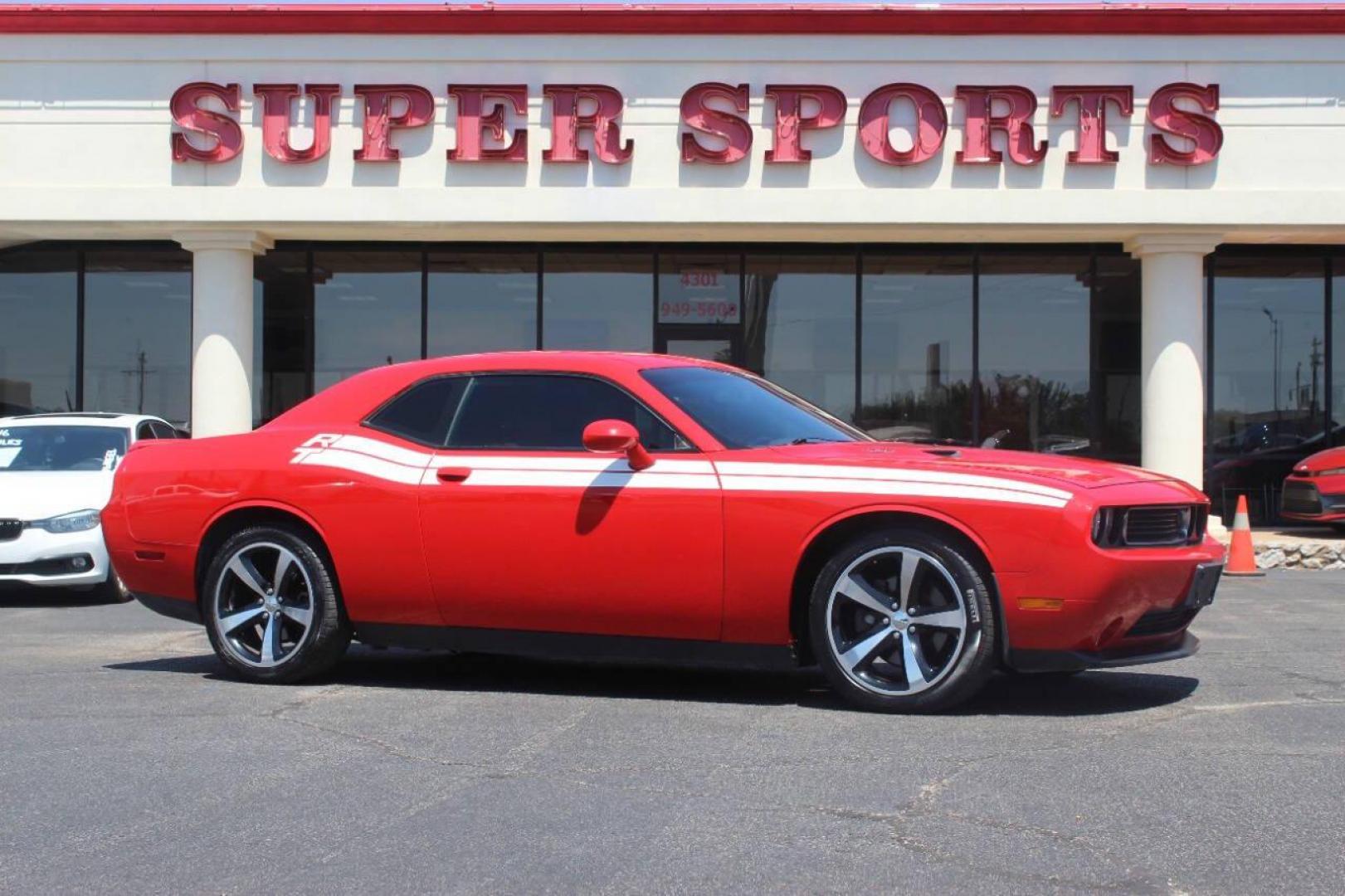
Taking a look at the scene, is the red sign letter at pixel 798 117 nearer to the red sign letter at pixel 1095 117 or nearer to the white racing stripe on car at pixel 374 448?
the red sign letter at pixel 1095 117

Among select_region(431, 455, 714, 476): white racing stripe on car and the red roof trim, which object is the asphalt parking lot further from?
the red roof trim

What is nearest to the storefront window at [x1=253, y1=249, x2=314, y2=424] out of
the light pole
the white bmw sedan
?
the white bmw sedan

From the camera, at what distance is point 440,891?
358 cm

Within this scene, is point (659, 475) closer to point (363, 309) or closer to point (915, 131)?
point (915, 131)

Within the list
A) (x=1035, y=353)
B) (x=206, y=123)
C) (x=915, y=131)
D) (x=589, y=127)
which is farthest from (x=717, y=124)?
(x=206, y=123)

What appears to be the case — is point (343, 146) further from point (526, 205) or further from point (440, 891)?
point (440, 891)

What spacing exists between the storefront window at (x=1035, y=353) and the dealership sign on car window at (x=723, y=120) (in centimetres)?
248

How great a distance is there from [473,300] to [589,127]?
3.20 metres

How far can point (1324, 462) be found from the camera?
1444 centimetres

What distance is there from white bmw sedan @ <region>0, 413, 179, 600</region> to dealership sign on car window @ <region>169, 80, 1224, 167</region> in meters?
4.69

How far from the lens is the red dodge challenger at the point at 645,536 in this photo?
17.9ft

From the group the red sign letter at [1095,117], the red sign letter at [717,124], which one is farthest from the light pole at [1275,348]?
the red sign letter at [717,124]

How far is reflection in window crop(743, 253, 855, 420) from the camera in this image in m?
17.4

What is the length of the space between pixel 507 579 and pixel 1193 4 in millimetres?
12313
